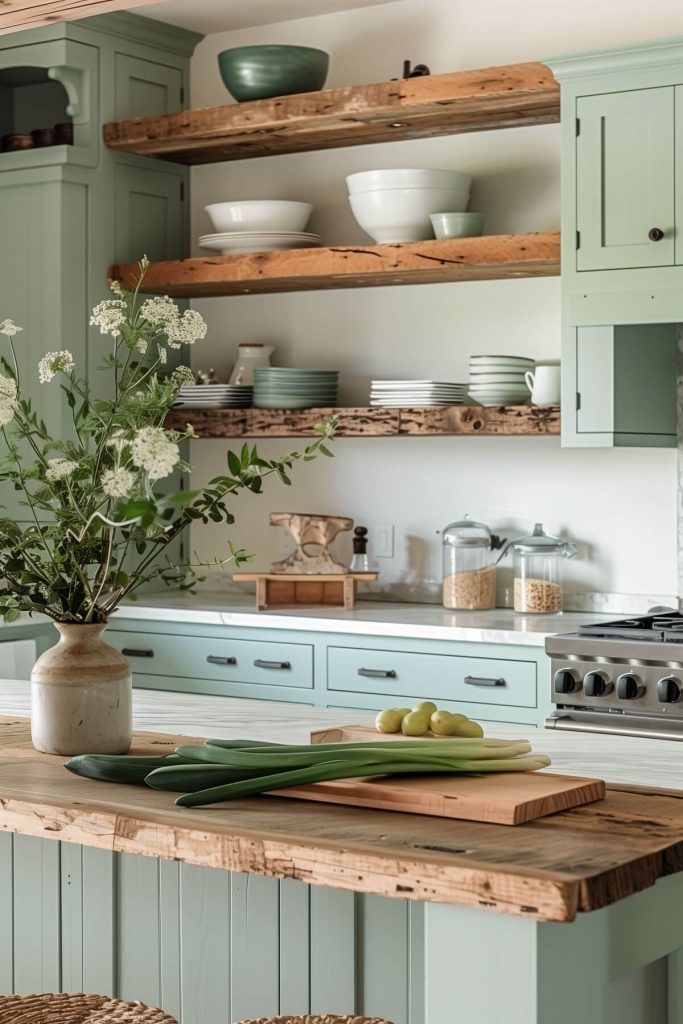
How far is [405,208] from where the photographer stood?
4.62 metres

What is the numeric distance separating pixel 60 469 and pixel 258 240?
10.3 ft

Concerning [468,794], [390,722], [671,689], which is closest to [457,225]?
[671,689]

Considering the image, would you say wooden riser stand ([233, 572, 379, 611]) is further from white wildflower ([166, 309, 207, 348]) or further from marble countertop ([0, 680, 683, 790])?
white wildflower ([166, 309, 207, 348])

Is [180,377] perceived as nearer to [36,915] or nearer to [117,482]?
[117,482]

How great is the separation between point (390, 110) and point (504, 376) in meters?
0.91

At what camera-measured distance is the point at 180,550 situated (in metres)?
5.52

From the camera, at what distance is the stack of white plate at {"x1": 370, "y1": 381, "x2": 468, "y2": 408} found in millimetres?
4613

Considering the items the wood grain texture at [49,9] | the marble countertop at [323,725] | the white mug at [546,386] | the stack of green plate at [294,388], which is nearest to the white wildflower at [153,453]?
the marble countertop at [323,725]

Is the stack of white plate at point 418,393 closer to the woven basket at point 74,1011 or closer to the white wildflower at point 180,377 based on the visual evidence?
the white wildflower at point 180,377

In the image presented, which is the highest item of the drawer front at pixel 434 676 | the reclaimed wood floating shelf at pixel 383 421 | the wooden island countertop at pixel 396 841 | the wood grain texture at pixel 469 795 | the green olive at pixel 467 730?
the reclaimed wood floating shelf at pixel 383 421

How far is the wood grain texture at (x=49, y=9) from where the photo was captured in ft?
7.10

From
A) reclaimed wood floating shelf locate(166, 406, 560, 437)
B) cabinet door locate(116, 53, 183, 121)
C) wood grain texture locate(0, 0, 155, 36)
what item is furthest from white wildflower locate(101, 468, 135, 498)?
cabinet door locate(116, 53, 183, 121)

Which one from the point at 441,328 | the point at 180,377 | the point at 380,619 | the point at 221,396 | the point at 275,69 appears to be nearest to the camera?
the point at 180,377

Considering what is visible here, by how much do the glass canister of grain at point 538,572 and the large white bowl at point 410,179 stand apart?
1.11m
